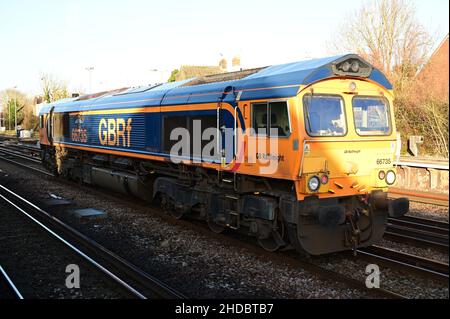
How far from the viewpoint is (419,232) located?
969 centimetres

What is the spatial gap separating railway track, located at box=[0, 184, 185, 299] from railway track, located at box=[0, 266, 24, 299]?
1.32 meters

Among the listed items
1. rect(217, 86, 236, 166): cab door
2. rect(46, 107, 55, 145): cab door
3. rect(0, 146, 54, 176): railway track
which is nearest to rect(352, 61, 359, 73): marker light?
rect(217, 86, 236, 166): cab door

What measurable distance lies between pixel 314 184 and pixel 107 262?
13.2 feet

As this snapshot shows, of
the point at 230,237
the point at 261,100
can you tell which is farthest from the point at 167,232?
the point at 261,100

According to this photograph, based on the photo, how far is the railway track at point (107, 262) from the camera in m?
6.54

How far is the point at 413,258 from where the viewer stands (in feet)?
25.2

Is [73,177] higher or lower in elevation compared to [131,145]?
lower

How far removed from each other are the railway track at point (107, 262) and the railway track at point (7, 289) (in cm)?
132

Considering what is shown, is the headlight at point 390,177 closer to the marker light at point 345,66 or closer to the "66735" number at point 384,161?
the "66735" number at point 384,161

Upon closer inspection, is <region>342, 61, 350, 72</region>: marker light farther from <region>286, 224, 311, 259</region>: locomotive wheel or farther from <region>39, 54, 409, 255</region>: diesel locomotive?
<region>286, 224, 311, 259</region>: locomotive wheel

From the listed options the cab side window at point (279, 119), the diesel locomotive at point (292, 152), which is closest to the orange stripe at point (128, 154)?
the diesel locomotive at point (292, 152)

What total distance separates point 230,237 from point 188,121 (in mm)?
2772
